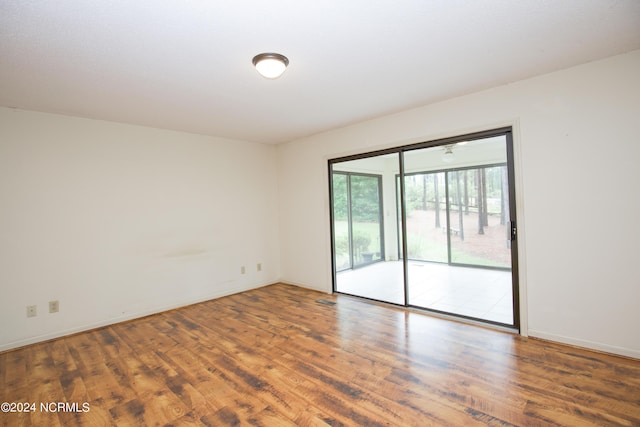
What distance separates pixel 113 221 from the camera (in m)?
3.68

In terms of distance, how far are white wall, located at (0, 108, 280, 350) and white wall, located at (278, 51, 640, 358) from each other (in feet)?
11.2

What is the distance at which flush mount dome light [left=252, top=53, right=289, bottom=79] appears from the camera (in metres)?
2.21

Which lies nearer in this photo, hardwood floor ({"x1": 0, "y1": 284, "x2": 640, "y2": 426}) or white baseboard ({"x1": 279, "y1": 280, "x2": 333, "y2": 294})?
hardwood floor ({"x1": 0, "y1": 284, "x2": 640, "y2": 426})

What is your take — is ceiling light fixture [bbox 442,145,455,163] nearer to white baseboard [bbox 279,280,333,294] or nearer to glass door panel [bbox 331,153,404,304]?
glass door panel [bbox 331,153,404,304]

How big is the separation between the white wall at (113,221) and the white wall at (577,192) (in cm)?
342

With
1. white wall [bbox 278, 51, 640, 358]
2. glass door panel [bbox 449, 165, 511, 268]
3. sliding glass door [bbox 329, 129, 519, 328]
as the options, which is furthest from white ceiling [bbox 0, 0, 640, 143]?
glass door panel [bbox 449, 165, 511, 268]

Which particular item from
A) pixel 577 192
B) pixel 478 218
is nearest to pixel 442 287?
pixel 478 218

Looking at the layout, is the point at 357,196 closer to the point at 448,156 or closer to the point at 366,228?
the point at 366,228

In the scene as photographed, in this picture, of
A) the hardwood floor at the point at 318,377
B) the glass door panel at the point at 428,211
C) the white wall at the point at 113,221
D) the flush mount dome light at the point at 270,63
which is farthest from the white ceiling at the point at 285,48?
the glass door panel at the point at 428,211

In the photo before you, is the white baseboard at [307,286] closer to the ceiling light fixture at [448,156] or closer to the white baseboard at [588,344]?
the white baseboard at [588,344]

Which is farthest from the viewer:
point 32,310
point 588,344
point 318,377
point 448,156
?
point 448,156

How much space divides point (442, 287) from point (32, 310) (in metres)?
5.07

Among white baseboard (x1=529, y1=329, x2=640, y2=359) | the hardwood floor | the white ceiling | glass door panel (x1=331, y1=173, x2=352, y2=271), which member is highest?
the white ceiling

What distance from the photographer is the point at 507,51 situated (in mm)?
2314
